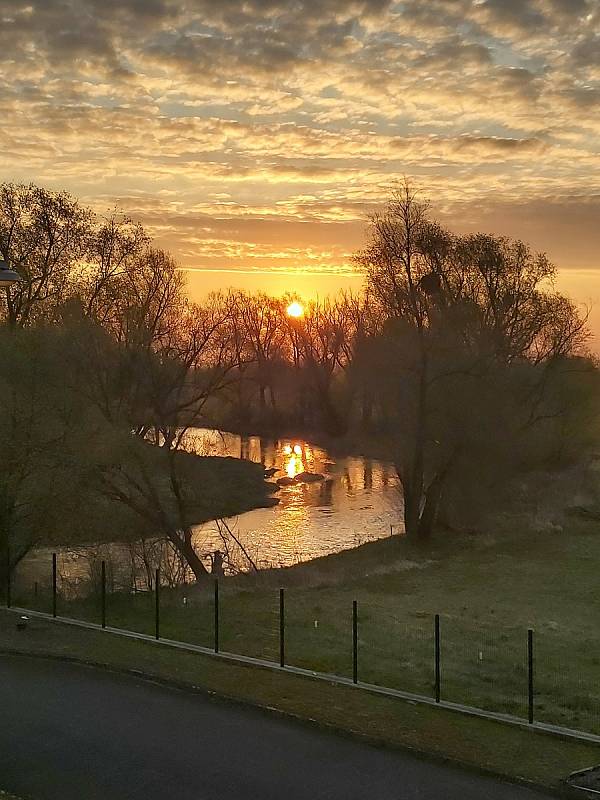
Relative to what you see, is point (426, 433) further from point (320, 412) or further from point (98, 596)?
point (320, 412)

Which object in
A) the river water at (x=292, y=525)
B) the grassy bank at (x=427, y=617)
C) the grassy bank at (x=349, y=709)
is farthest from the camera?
the river water at (x=292, y=525)

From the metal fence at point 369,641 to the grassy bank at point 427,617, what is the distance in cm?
4

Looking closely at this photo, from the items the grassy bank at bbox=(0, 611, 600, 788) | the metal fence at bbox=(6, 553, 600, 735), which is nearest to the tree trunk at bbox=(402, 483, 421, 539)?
the metal fence at bbox=(6, 553, 600, 735)

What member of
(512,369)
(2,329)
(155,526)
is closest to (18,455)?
(2,329)

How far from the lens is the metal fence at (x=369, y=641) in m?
14.4

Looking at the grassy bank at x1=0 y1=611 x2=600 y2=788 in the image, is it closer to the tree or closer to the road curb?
the road curb

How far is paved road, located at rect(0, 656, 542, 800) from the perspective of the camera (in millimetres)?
9797

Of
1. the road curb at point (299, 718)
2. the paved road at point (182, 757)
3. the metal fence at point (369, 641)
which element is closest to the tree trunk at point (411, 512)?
the metal fence at point (369, 641)

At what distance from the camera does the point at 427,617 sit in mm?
22438

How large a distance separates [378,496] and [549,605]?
2252 centimetres

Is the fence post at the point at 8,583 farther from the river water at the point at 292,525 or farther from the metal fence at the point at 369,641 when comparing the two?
the river water at the point at 292,525

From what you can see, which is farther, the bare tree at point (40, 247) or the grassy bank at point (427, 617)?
the bare tree at point (40, 247)

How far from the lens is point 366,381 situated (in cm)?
3941

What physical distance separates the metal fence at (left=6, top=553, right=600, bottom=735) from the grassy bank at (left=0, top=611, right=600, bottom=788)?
75 cm
